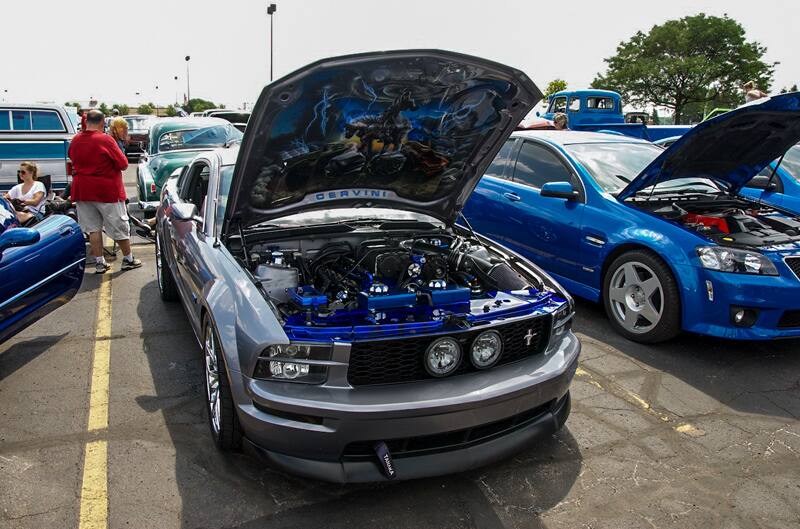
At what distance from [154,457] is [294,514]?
89 centimetres

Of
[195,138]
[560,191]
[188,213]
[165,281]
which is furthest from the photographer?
[195,138]

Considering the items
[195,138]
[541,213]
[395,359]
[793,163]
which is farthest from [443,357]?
[195,138]

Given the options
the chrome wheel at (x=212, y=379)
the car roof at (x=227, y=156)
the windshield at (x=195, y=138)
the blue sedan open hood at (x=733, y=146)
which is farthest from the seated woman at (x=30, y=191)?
the blue sedan open hood at (x=733, y=146)

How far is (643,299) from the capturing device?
4477 millimetres

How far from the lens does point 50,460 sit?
2.90 metres

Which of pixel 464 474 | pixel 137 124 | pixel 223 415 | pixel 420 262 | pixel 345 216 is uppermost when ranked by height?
pixel 345 216

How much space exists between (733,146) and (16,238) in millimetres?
5320

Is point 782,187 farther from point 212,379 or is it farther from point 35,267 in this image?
point 35,267

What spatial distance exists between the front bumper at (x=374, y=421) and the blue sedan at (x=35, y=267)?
2024 millimetres

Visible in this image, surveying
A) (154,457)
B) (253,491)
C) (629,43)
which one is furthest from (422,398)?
(629,43)

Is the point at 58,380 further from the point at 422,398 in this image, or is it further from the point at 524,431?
the point at 524,431

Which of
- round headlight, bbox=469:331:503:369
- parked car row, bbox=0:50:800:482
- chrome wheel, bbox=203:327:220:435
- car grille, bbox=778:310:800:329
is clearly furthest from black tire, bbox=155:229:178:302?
car grille, bbox=778:310:800:329

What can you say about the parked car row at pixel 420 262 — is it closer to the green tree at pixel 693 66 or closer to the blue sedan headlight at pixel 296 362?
the blue sedan headlight at pixel 296 362

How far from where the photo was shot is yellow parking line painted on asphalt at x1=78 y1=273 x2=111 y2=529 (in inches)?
98.9
